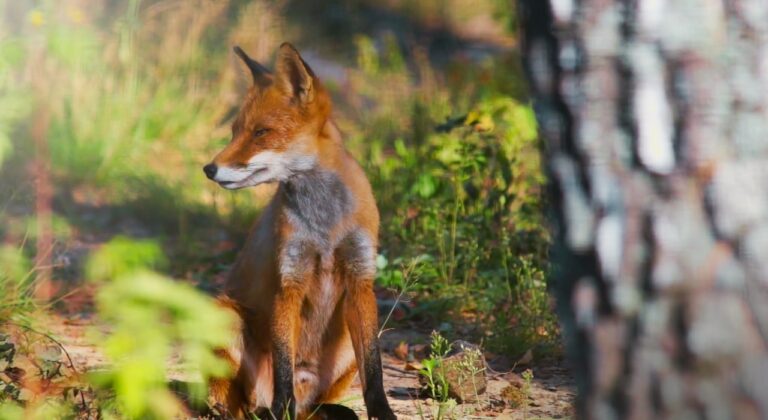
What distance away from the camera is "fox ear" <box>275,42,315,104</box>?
5105mm

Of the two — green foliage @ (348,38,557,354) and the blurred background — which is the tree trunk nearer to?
the blurred background

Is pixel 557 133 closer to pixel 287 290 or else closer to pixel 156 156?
pixel 287 290

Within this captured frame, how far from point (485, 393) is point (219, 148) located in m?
5.02

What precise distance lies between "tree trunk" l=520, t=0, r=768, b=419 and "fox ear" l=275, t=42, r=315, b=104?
7.86 feet

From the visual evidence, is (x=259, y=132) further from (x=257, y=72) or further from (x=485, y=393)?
(x=485, y=393)

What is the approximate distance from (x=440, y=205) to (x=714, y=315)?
4929 millimetres

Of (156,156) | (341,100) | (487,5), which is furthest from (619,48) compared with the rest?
(487,5)

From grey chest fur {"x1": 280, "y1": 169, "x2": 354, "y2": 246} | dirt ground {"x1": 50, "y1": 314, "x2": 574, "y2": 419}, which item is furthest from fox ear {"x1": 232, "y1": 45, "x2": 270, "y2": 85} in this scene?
dirt ground {"x1": 50, "y1": 314, "x2": 574, "y2": 419}

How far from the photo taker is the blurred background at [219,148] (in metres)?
6.50

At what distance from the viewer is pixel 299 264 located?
4938 mm

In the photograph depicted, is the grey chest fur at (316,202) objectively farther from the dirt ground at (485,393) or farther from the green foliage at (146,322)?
the green foliage at (146,322)

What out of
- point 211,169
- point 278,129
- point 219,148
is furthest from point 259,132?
point 219,148

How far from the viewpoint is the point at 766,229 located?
2.72 m

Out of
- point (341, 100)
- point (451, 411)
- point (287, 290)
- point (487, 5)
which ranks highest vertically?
point (487, 5)
